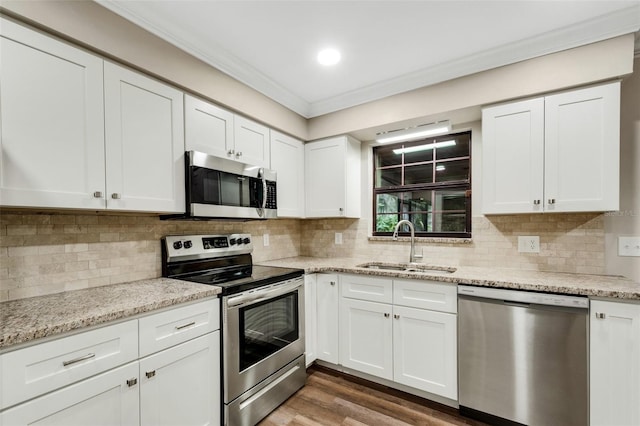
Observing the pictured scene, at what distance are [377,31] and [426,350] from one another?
2.16 m

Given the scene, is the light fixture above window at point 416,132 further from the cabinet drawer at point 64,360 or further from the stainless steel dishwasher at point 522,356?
the cabinet drawer at point 64,360

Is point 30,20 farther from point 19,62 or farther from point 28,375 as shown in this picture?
point 28,375

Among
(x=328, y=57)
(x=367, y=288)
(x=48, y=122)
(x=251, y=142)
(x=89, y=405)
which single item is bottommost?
(x=89, y=405)

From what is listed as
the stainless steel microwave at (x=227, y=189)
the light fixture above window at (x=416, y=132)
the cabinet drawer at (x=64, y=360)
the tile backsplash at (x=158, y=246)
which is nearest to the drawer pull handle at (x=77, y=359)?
the cabinet drawer at (x=64, y=360)

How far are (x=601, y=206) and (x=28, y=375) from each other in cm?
296

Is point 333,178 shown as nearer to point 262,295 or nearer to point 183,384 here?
point 262,295

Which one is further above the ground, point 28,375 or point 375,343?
point 28,375

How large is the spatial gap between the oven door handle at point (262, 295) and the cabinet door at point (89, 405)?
1.88 feet

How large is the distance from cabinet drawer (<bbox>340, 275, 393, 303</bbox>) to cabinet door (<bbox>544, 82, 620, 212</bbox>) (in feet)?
4.00

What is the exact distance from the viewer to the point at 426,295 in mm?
2115

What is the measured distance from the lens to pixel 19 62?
1.29 metres

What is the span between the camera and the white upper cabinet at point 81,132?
4.20 ft

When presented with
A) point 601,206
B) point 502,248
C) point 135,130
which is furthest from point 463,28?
point 135,130

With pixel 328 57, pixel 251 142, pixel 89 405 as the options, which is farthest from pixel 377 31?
pixel 89 405
